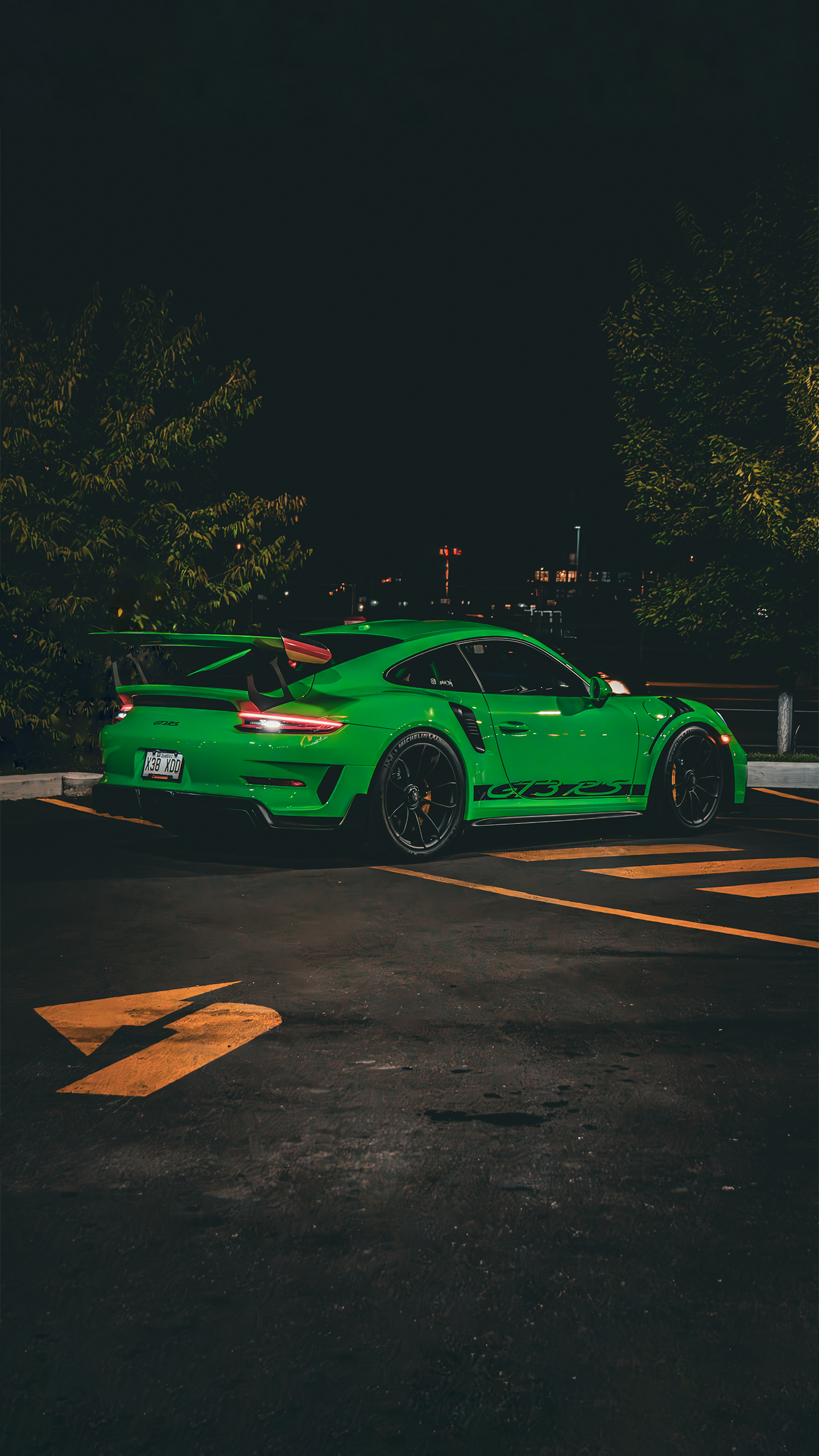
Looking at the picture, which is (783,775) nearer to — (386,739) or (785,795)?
(785,795)

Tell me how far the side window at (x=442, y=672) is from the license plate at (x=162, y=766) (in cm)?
173

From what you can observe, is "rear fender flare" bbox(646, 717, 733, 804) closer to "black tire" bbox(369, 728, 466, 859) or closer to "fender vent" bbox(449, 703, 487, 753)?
"fender vent" bbox(449, 703, 487, 753)

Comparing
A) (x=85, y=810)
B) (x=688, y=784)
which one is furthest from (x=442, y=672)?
(x=85, y=810)

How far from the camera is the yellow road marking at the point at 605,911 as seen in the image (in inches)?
311

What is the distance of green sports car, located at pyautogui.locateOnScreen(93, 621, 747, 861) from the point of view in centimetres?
984

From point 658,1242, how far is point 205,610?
44.8ft

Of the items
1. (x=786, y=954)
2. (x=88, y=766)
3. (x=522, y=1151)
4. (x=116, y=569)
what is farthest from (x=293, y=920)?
(x=116, y=569)

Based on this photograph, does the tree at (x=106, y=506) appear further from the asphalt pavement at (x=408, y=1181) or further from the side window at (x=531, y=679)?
the asphalt pavement at (x=408, y=1181)

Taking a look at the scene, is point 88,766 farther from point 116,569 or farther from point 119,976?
point 119,976

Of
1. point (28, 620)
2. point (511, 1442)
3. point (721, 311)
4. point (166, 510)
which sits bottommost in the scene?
point (511, 1442)

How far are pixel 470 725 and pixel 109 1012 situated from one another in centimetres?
472

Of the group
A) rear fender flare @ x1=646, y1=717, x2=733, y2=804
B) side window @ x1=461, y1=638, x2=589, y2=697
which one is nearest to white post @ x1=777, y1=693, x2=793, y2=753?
rear fender flare @ x1=646, y1=717, x2=733, y2=804

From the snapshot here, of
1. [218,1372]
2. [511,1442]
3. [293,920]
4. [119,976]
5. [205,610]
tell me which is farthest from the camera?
[205,610]

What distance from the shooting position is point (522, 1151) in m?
4.64
